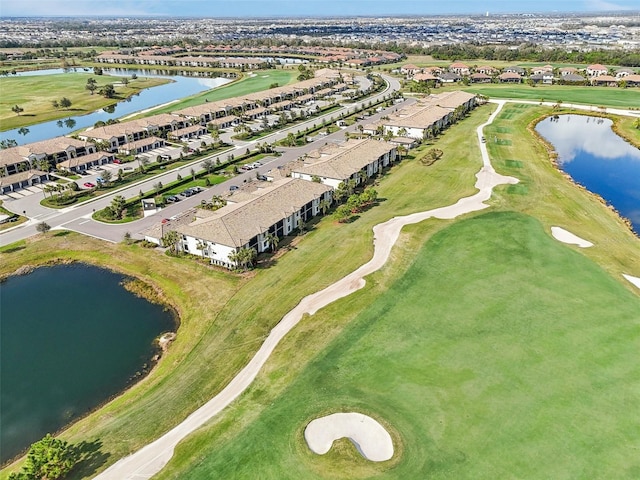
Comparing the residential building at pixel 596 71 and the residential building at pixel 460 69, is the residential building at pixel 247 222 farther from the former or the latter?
the residential building at pixel 596 71

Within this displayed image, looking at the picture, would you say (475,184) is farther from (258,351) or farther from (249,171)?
(258,351)

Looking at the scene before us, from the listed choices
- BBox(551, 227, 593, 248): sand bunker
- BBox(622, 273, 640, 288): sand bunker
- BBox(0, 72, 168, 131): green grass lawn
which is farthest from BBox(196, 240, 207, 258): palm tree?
BBox(0, 72, 168, 131): green grass lawn

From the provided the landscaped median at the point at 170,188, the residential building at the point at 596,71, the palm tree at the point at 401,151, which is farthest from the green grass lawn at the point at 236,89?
the residential building at the point at 596,71

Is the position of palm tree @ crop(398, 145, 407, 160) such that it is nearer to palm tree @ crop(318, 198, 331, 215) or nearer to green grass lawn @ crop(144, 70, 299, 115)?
palm tree @ crop(318, 198, 331, 215)

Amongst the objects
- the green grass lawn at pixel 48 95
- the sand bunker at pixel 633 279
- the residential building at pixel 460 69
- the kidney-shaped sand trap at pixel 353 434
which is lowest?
the kidney-shaped sand trap at pixel 353 434

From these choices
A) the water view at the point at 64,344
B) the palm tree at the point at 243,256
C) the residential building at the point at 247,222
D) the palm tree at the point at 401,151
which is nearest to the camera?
the water view at the point at 64,344

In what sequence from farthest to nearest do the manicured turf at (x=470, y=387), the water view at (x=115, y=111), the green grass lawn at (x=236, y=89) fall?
the green grass lawn at (x=236, y=89) < the water view at (x=115, y=111) < the manicured turf at (x=470, y=387)

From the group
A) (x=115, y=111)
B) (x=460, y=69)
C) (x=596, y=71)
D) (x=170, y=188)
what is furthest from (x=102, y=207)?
(x=596, y=71)
